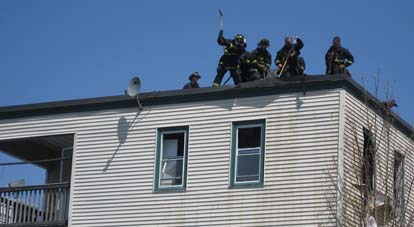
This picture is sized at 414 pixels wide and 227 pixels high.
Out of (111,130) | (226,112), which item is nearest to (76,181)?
(111,130)

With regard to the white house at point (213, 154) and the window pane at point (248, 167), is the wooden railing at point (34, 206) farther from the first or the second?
the window pane at point (248, 167)

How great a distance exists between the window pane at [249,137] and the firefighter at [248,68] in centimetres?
156

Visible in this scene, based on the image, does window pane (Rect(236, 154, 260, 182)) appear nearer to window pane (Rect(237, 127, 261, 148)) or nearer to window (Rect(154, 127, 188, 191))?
window pane (Rect(237, 127, 261, 148))

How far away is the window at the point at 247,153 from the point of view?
3291 centimetres

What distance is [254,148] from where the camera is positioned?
1303 inches

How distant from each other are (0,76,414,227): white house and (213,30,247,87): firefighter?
4.68ft

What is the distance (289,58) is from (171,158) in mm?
4372

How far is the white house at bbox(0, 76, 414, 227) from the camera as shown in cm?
3206

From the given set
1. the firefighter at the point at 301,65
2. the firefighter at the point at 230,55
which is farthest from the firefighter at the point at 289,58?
the firefighter at the point at 230,55

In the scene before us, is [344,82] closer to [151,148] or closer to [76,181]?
[151,148]

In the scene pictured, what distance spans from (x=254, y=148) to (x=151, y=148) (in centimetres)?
319

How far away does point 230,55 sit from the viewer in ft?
115

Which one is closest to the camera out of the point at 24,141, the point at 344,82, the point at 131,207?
the point at 344,82

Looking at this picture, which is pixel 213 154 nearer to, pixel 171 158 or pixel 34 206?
pixel 171 158
